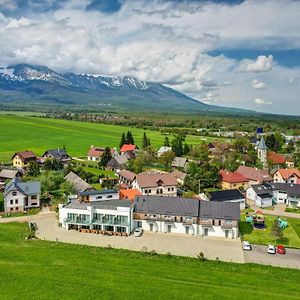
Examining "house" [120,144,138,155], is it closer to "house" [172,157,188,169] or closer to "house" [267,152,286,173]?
"house" [172,157,188,169]

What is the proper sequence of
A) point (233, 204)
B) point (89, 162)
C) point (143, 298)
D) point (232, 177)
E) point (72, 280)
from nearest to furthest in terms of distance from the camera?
point (143, 298), point (72, 280), point (233, 204), point (232, 177), point (89, 162)

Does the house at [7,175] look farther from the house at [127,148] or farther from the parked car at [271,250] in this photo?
the parked car at [271,250]

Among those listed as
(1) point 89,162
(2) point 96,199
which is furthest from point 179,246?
(1) point 89,162

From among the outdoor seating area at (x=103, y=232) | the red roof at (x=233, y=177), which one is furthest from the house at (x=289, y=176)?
the outdoor seating area at (x=103, y=232)

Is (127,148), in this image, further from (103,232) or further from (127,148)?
(103,232)

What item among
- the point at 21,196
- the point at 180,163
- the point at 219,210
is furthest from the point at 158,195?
the point at 180,163

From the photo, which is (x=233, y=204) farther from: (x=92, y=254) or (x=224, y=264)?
(x=92, y=254)
